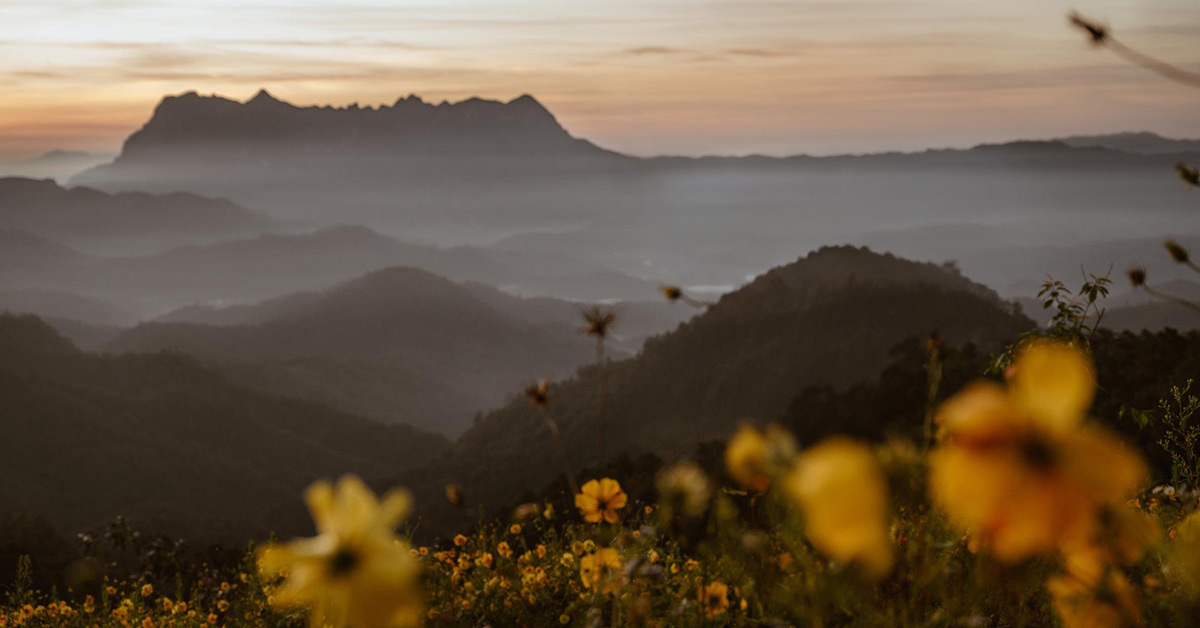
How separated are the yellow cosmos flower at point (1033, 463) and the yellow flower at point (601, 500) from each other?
1.89 meters

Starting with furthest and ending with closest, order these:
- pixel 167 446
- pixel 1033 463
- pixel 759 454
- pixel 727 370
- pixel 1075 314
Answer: pixel 167 446, pixel 727 370, pixel 1075 314, pixel 759 454, pixel 1033 463

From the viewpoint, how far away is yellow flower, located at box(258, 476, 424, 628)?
Answer: 104 cm

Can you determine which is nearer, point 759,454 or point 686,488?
point 759,454

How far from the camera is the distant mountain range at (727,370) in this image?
80.6m

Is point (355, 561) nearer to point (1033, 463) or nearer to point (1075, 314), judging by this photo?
point (1033, 463)

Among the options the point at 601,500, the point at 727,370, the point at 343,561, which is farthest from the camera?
the point at 727,370

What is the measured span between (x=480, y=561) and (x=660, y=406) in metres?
87.2

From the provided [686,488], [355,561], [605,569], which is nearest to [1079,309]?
[605,569]

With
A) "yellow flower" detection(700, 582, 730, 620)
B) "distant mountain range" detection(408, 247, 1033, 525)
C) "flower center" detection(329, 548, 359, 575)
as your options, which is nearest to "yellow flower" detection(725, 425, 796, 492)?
"flower center" detection(329, 548, 359, 575)

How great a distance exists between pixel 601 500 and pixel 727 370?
8926 cm

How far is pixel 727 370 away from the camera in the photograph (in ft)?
298

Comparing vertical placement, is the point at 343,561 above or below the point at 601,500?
above

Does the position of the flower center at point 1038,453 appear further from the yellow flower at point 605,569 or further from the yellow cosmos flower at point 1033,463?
the yellow flower at point 605,569

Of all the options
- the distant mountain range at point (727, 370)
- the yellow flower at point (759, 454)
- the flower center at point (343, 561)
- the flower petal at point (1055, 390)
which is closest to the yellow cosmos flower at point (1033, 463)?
the flower petal at point (1055, 390)
